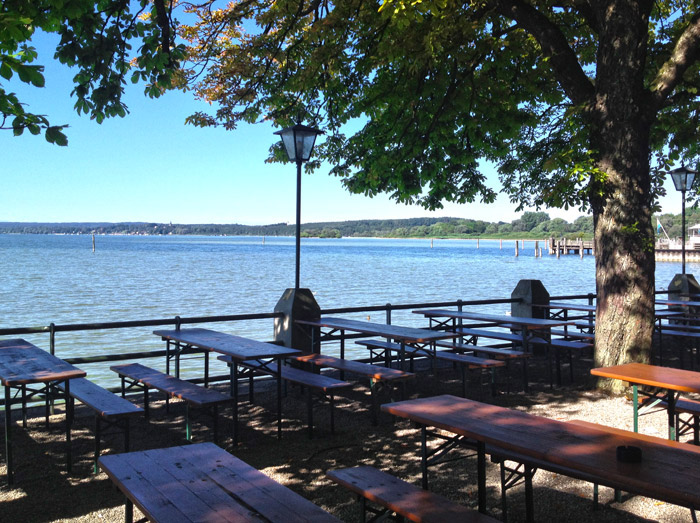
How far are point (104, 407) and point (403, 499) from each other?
316 cm

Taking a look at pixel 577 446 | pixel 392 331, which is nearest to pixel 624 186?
pixel 392 331

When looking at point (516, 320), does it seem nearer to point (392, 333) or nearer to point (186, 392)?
point (392, 333)

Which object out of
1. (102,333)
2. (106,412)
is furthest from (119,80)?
(102,333)

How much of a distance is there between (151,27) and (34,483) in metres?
4.58

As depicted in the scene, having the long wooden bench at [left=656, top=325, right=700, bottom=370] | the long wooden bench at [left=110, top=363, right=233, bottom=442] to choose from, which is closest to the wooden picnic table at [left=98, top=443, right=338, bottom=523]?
the long wooden bench at [left=110, top=363, right=233, bottom=442]

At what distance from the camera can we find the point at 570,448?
3232 mm

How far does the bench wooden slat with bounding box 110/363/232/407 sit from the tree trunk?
17.8ft

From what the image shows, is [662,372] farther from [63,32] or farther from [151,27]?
[63,32]

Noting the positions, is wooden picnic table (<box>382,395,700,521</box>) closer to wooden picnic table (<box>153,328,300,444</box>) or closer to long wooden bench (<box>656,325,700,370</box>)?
wooden picnic table (<box>153,328,300,444</box>)

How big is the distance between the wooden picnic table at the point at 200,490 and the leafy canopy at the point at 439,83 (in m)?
6.11

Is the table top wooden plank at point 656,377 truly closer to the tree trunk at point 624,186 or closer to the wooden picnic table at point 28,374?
the tree trunk at point 624,186

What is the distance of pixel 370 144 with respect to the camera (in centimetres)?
1234

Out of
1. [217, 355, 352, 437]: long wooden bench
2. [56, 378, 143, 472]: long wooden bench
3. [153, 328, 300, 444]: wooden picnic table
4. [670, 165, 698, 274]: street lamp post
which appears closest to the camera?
[56, 378, 143, 472]: long wooden bench

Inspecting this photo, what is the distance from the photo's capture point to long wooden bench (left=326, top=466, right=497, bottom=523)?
10.8 ft
